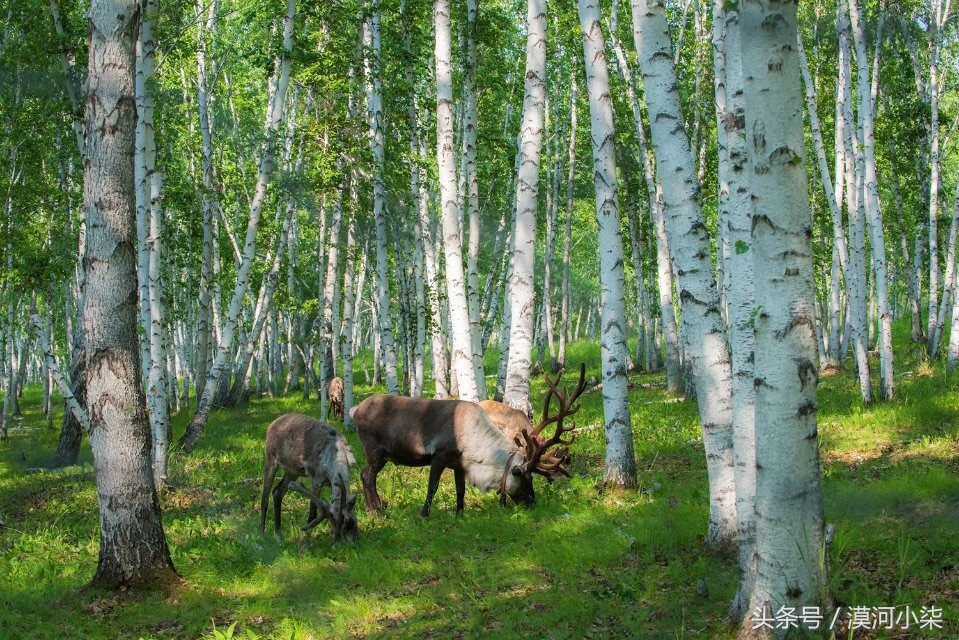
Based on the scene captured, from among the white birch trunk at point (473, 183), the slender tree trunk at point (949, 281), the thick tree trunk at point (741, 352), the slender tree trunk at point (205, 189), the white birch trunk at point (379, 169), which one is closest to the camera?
the thick tree trunk at point (741, 352)

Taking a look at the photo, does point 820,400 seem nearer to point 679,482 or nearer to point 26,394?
point 679,482

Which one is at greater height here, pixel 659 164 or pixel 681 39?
pixel 681 39

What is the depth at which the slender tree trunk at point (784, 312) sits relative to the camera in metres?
4.73

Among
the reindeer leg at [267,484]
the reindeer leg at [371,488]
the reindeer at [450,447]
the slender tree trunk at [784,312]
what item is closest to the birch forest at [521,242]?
the slender tree trunk at [784,312]

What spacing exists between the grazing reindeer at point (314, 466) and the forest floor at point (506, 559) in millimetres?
295

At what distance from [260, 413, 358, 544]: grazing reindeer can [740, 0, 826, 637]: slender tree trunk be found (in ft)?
17.1

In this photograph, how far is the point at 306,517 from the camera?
10672 mm

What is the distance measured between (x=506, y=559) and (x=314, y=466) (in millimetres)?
2568

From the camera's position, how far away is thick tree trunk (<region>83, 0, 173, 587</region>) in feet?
25.5

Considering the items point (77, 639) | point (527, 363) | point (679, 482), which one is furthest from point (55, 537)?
point (679, 482)

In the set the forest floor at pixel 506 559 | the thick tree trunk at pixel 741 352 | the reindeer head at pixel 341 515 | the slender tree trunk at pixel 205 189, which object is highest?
the slender tree trunk at pixel 205 189

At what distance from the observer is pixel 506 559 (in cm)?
835

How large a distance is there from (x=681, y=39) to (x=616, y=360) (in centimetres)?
1304

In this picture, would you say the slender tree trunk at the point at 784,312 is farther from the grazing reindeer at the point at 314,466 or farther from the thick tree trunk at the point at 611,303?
the thick tree trunk at the point at 611,303
